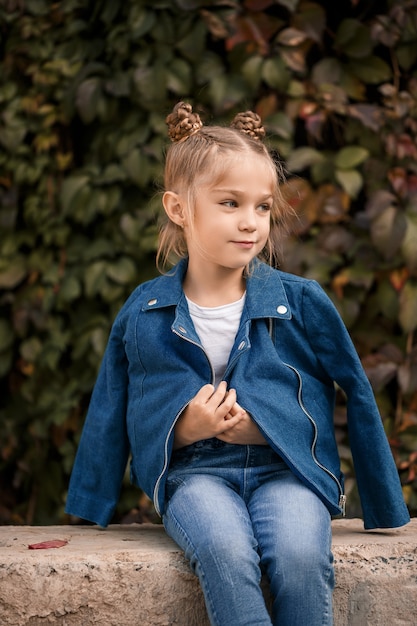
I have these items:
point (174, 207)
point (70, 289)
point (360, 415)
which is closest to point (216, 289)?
point (174, 207)

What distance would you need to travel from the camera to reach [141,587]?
6.69 feet

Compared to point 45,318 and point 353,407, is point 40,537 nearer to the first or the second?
point 353,407

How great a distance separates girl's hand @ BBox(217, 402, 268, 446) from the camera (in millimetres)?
2125

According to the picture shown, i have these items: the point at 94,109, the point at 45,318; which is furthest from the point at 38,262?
the point at 94,109

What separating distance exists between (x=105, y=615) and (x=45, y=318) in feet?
5.03

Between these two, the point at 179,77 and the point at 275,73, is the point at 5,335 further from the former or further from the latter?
the point at 275,73

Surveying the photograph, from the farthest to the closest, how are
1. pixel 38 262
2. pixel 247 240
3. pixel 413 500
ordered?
pixel 38 262 < pixel 413 500 < pixel 247 240

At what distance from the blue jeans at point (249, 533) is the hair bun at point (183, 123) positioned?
75 cm

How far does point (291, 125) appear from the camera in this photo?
3.08 m

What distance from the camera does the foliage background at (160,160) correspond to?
120 inches

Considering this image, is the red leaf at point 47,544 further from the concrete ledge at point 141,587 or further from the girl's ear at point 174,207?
the girl's ear at point 174,207

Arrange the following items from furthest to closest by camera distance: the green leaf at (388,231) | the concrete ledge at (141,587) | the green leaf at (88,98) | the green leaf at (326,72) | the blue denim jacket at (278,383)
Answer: the green leaf at (88,98) → the green leaf at (326,72) → the green leaf at (388,231) → the blue denim jacket at (278,383) → the concrete ledge at (141,587)

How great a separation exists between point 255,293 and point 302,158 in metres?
0.93

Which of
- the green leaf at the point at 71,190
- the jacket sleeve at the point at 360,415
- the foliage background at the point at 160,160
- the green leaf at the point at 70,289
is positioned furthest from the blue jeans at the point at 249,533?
the green leaf at the point at 71,190
